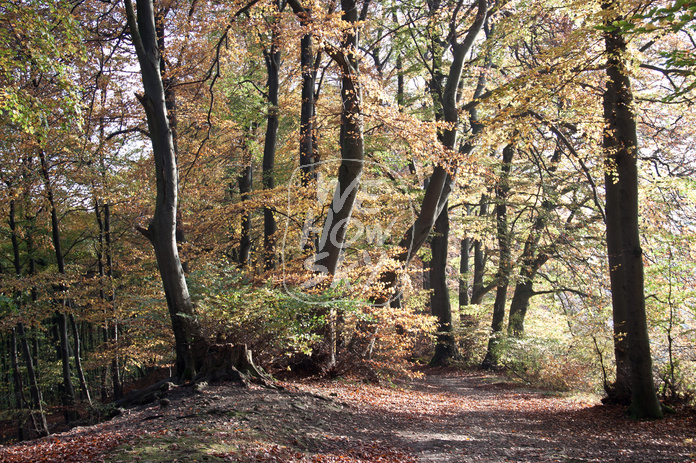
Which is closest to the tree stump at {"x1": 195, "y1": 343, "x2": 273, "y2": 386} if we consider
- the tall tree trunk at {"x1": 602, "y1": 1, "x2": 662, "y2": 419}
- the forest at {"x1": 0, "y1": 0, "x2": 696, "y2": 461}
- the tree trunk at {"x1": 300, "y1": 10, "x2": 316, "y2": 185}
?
the forest at {"x1": 0, "y1": 0, "x2": 696, "y2": 461}

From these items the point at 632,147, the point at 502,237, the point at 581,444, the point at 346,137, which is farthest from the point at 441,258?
the point at 581,444

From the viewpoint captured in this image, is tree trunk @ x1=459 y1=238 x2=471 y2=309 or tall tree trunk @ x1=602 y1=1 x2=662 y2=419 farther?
tree trunk @ x1=459 y1=238 x2=471 y2=309

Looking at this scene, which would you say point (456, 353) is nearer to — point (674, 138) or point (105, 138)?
point (674, 138)

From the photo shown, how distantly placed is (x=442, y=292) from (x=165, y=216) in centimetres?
1056

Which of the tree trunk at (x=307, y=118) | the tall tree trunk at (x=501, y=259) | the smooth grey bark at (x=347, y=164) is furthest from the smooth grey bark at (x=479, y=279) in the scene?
the smooth grey bark at (x=347, y=164)

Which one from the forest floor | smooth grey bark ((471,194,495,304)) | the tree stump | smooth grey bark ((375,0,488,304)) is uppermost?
smooth grey bark ((375,0,488,304))

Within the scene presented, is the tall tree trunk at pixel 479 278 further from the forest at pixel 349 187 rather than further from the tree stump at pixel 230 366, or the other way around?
the tree stump at pixel 230 366

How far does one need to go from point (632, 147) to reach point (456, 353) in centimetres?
1064

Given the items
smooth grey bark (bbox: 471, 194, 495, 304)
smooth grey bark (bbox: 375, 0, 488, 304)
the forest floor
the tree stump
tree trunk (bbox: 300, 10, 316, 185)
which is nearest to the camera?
the forest floor

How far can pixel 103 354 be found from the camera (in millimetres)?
13125

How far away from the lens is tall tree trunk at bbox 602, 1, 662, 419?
6480 millimetres

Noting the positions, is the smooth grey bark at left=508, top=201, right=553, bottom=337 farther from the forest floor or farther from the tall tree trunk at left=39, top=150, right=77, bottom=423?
the tall tree trunk at left=39, top=150, right=77, bottom=423

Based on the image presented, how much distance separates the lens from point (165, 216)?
24.2 feet

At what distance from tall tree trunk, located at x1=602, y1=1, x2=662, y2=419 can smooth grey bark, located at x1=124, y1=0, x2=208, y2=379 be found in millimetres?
6280
